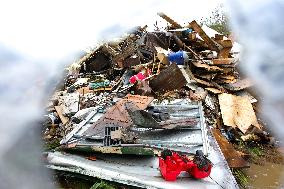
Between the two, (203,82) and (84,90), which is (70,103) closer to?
(84,90)

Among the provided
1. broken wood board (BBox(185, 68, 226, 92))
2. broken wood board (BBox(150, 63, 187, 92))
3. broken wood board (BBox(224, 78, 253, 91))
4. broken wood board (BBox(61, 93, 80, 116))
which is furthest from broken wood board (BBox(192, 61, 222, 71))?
broken wood board (BBox(61, 93, 80, 116))

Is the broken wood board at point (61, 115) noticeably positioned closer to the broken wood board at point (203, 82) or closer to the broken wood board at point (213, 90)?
the broken wood board at point (203, 82)

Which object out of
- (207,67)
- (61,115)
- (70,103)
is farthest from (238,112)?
(61,115)

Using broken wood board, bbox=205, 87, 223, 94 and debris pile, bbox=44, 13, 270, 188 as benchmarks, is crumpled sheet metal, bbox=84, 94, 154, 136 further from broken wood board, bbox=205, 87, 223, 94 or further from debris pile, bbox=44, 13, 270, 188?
broken wood board, bbox=205, 87, 223, 94

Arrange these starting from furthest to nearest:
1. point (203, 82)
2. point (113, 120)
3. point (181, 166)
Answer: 1. point (203, 82)
2. point (113, 120)
3. point (181, 166)

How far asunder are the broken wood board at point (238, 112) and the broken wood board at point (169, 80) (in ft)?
3.83

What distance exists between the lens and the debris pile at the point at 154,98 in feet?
22.1

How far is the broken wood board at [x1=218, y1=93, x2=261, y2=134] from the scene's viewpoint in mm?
9094

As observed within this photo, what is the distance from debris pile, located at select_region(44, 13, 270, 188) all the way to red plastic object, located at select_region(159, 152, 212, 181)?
438 millimetres

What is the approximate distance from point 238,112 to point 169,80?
1.86 m

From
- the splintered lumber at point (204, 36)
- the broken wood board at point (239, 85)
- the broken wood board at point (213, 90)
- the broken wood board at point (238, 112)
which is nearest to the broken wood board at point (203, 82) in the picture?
the broken wood board at point (213, 90)

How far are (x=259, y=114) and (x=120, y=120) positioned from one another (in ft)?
15.0

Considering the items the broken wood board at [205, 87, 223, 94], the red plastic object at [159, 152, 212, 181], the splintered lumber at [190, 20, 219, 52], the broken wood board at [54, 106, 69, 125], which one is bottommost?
the red plastic object at [159, 152, 212, 181]

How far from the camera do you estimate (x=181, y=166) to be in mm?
5844
